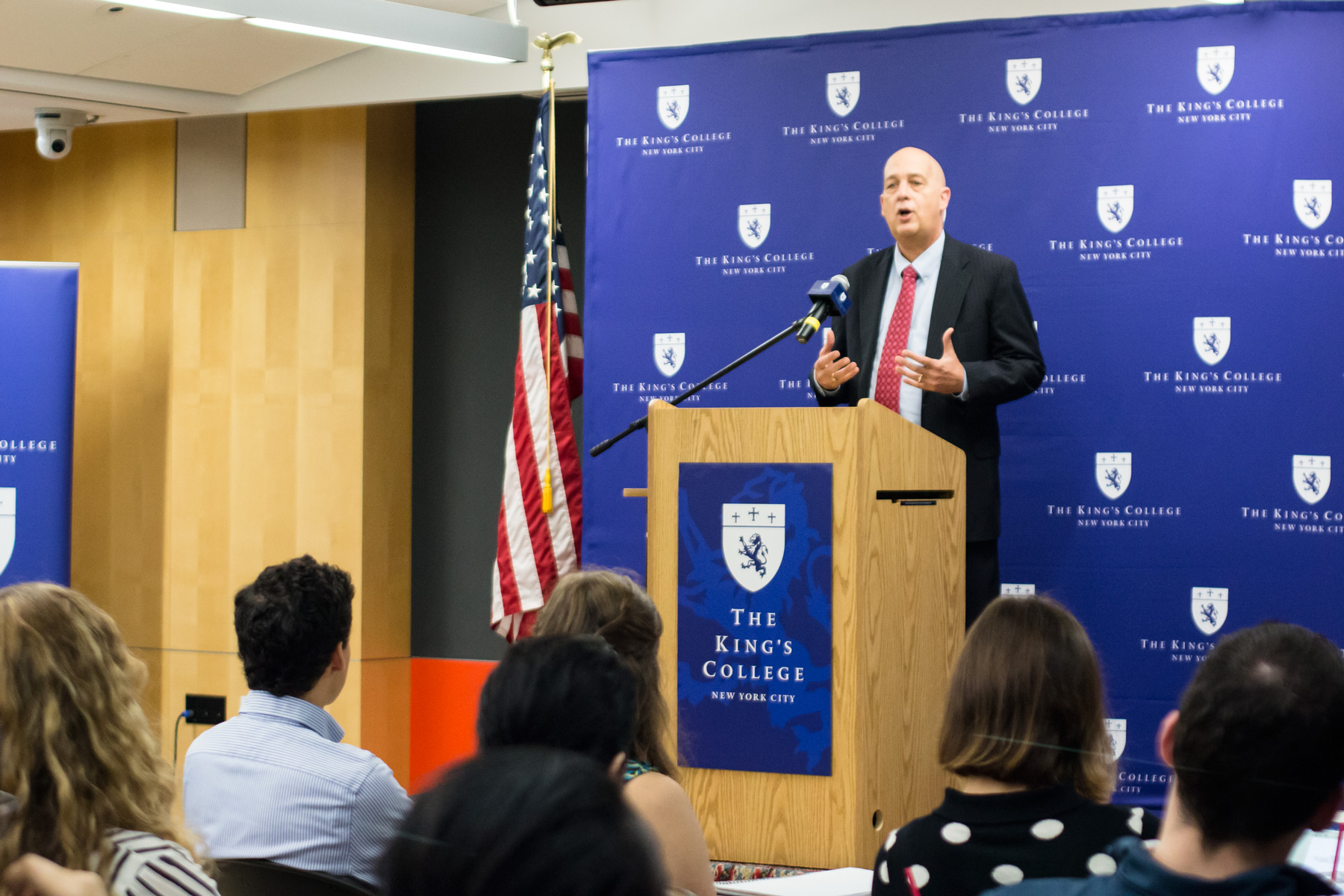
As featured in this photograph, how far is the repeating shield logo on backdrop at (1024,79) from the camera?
442cm

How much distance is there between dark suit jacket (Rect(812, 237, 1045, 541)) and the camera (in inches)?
141

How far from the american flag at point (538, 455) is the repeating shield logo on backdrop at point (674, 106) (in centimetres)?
48

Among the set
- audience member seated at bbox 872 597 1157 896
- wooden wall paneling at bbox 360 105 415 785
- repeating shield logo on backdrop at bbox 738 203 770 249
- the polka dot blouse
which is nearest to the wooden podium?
audience member seated at bbox 872 597 1157 896

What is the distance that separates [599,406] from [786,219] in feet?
3.18

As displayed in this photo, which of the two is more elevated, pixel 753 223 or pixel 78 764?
pixel 753 223

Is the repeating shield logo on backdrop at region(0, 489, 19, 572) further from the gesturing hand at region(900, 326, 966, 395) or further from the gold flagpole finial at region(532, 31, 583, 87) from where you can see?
the gesturing hand at region(900, 326, 966, 395)

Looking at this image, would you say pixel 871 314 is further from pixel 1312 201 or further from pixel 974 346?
pixel 1312 201

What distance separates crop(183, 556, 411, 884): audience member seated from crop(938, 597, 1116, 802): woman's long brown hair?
94 centimetres

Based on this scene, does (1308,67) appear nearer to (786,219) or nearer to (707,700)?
(786,219)

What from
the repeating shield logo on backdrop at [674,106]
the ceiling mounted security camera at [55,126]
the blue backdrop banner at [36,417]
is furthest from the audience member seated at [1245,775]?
the ceiling mounted security camera at [55,126]

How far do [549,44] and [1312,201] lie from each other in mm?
2723

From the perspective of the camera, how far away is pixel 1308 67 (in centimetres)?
414

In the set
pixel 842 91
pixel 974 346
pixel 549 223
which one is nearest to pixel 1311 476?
pixel 974 346

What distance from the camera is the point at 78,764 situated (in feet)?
4.90
